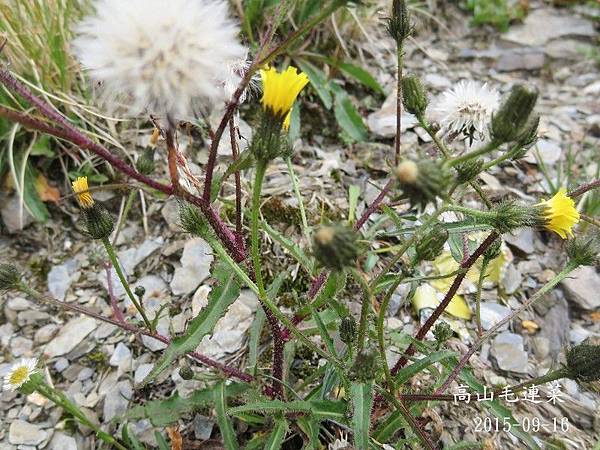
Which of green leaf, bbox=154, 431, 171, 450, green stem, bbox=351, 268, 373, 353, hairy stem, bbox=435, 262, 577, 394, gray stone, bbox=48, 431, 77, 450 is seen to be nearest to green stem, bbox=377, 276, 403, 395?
green stem, bbox=351, 268, 373, 353

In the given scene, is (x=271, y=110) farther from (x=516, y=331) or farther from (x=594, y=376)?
(x=516, y=331)

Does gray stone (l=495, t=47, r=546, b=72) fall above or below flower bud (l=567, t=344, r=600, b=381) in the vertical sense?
above

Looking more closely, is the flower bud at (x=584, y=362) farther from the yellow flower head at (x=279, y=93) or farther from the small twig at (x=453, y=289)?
the yellow flower head at (x=279, y=93)

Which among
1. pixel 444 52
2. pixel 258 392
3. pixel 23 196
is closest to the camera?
pixel 258 392

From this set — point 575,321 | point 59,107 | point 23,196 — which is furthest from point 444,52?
point 23,196

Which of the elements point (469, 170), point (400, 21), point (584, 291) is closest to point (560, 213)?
point (469, 170)

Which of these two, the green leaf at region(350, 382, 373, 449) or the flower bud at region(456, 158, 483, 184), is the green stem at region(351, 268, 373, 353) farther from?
the flower bud at region(456, 158, 483, 184)
